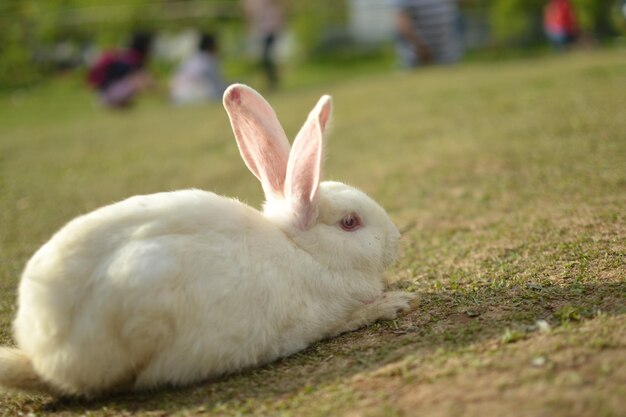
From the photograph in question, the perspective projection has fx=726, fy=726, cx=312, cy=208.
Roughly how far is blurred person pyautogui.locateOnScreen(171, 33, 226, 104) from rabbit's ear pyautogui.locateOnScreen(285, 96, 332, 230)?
10810 millimetres

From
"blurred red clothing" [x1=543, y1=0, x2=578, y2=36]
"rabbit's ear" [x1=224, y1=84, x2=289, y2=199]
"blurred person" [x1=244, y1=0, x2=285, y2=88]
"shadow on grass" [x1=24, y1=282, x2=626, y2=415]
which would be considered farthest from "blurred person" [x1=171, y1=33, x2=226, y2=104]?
"shadow on grass" [x1=24, y1=282, x2=626, y2=415]

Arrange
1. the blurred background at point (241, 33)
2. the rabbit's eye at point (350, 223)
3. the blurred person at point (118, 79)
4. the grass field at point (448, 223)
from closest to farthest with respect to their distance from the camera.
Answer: the grass field at point (448, 223), the rabbit's eye at point (350, 223), the blurred person at point (118, 79), the blurred background at point (241, 33)

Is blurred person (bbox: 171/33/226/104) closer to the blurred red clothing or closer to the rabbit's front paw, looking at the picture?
the blurred red clothing

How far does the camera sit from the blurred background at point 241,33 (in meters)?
19.0

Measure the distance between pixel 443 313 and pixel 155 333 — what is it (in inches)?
46.1

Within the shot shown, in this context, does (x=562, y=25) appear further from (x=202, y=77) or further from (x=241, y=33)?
(x=241, y=33)

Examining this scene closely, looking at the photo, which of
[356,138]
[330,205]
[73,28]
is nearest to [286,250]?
[330,205]

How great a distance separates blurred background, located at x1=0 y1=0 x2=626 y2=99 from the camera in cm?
1895

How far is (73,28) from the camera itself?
20.9m

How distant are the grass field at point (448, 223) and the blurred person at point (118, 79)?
2.64 meters

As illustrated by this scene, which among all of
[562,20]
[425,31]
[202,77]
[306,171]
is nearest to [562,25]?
[562,20]

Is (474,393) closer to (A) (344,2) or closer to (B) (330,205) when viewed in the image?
(B) (330,205)

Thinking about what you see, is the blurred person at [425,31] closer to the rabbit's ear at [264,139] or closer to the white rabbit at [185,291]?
the rabbit's ear at [264,139]

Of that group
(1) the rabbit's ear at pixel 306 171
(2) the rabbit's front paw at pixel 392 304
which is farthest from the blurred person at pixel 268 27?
(2) the rabbit's front paw at pixel 392 304
